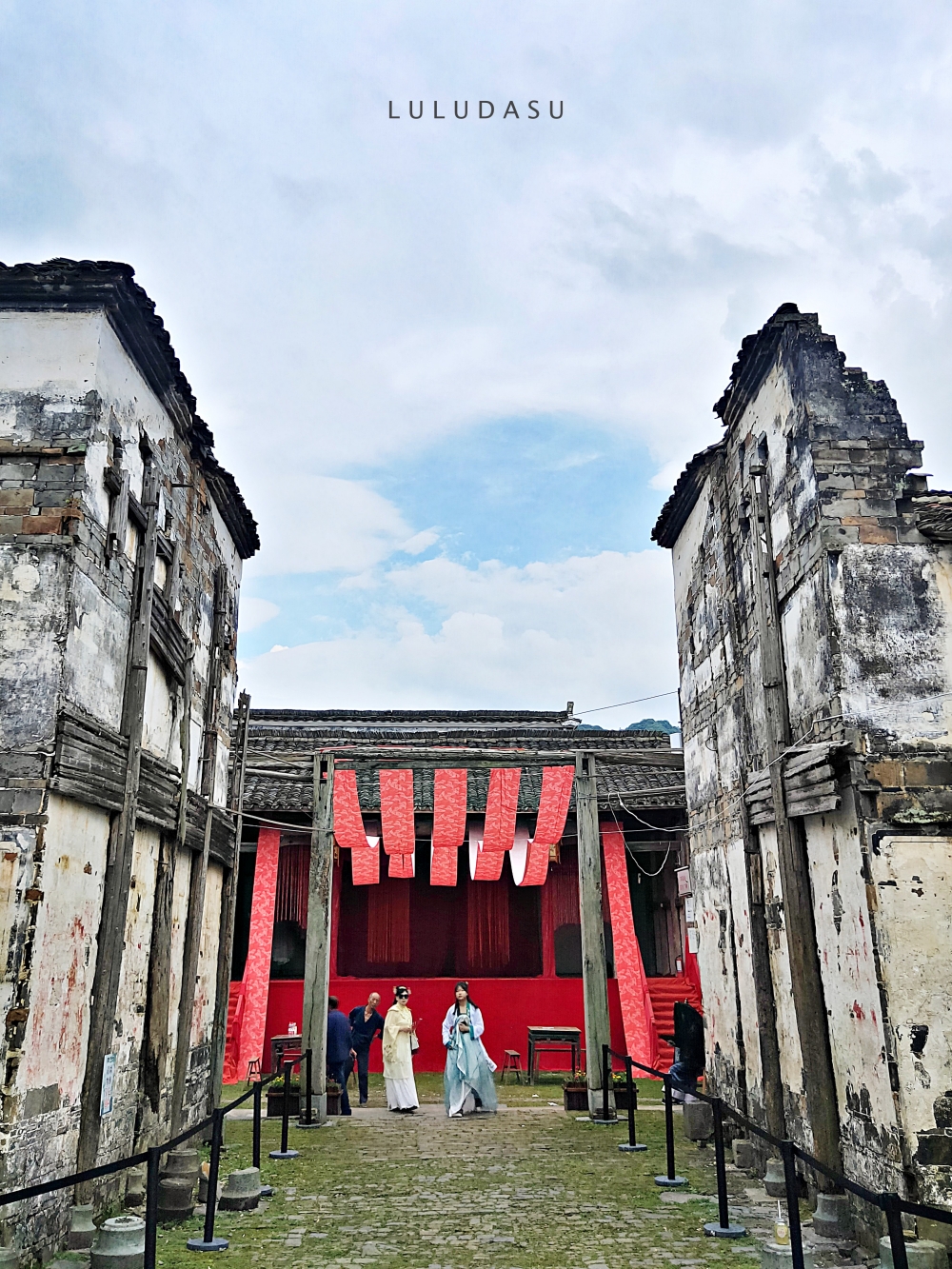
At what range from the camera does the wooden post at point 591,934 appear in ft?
40.8

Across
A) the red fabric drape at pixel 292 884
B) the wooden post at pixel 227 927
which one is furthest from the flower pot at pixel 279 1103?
the red fabric drape at pixel 292 884

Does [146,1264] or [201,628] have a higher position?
[201,628]

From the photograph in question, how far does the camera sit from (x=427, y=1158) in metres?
10.0

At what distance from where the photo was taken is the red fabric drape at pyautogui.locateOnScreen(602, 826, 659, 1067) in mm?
15539

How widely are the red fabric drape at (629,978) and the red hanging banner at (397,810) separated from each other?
429 centimetres

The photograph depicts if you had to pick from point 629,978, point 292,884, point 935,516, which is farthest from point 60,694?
point 629,978

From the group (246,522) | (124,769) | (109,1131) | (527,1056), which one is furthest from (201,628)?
(527,1056)

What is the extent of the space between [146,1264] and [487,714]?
1980 cm

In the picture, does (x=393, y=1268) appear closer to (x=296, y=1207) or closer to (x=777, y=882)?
(x=296, y=1207)

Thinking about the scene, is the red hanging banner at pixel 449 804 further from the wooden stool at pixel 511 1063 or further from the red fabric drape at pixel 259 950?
the wooden stool at pixel 511 1063

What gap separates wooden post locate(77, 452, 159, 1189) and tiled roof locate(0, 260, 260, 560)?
34.6 inches

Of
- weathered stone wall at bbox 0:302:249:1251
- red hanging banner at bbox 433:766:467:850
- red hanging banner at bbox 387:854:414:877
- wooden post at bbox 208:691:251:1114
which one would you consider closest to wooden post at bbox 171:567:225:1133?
weathered stone wall at bbox 0:302:249:1251

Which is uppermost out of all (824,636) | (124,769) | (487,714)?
(487,714)

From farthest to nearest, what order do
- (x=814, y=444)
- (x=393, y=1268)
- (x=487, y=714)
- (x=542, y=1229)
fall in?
Result: (x=487, y=714)
(x=814, y=444)
(x=542, y=1229)
(x=393, y=1268)
